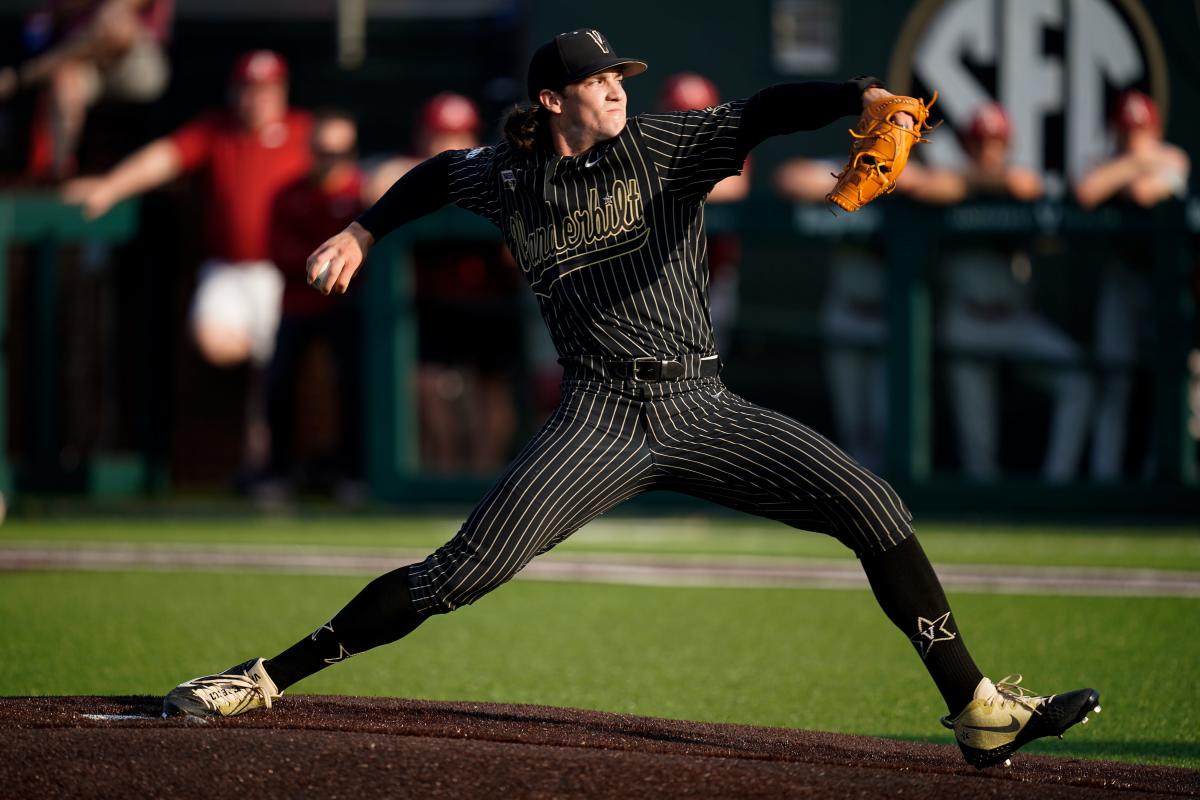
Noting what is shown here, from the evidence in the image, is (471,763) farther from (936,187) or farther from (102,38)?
(102,38)

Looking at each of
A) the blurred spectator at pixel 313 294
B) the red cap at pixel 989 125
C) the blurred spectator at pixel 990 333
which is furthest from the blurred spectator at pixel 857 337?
the blurred spectator at pixel 313 294

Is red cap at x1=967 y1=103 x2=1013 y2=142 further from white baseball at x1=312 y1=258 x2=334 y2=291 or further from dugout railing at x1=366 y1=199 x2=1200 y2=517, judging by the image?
white baseball at x1=312 y1=258 x2=334 y2=291

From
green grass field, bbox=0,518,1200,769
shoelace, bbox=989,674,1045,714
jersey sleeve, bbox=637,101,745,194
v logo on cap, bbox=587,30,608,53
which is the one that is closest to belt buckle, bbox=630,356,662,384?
jersey sleeve, bbox=637,101,745,194

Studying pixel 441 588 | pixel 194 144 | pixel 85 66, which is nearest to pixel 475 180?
pixel 441 588

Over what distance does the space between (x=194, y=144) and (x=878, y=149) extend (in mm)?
8089

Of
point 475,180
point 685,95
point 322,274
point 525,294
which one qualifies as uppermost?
point 685,95

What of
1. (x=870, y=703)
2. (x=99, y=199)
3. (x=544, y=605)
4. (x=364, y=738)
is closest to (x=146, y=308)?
(x=99, y=199)

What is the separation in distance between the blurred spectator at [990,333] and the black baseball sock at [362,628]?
270 inches

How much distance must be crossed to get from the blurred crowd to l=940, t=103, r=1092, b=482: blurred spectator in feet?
0.04

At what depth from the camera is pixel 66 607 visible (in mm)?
7277

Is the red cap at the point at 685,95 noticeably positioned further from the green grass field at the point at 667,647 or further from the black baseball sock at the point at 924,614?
the black baseball sock at the point at 924,614

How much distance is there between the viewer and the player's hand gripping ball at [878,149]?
13.1 ft

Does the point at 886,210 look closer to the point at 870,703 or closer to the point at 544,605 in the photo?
the point at 544,605

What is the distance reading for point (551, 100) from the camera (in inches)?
178
